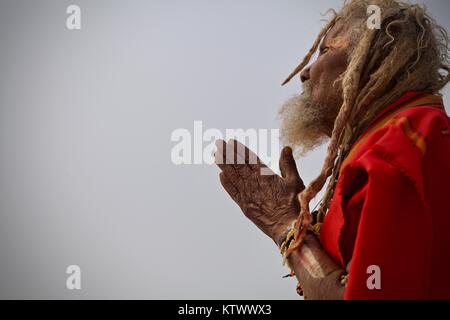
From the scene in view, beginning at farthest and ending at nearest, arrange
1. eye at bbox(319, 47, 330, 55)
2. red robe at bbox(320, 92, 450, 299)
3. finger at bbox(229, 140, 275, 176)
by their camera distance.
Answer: eye at bbox(319, 47, 330, 55) < finger at bbox(229, 140, 275, 176) < red robe at bbox(320, 92, 450, 299)

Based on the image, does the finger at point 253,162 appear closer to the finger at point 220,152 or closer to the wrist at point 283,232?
the finger at point 220,152

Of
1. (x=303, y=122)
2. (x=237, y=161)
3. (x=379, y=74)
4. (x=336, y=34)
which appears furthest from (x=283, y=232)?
(x=336, y=34)

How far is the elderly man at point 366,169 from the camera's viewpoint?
92 cm

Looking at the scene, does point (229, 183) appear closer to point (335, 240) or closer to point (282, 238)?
point (282, 238)

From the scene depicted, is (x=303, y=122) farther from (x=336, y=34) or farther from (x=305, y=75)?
(x=336, y=34)

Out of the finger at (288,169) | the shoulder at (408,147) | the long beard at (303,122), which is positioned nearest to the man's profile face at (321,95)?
the long beard at (303,122)

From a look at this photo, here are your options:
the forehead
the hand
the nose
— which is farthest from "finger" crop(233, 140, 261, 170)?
the forehead

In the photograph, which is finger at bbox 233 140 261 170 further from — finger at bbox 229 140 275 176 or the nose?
the nose

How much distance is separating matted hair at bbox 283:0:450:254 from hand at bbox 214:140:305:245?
0.08 meters

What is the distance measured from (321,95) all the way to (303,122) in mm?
106

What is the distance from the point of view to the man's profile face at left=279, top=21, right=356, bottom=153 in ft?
4.39

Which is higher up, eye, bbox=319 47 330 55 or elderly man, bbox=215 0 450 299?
eye, bbox=319 47 330 55

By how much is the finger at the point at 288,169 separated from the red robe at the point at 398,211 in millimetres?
206
